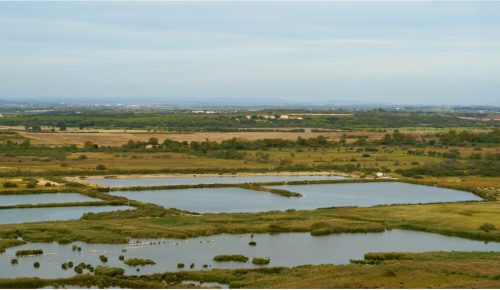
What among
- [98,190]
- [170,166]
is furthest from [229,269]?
[170,166]

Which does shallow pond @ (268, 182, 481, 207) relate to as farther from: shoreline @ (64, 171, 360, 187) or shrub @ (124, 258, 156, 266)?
shrub @ (124, 258, 156, 266)

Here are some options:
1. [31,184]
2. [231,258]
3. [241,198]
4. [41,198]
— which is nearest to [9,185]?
[31,184]

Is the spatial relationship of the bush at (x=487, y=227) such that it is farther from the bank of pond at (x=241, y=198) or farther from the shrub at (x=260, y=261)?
the shrub at (x=260, y=261)

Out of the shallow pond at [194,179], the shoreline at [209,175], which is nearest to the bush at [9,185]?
the shoreline at [209,175]

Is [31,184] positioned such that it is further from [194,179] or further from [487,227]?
[487,227]

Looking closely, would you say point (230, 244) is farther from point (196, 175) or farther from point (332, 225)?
point (196, 175)

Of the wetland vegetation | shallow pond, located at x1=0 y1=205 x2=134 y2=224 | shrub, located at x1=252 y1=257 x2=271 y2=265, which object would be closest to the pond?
the wetland vegetation
